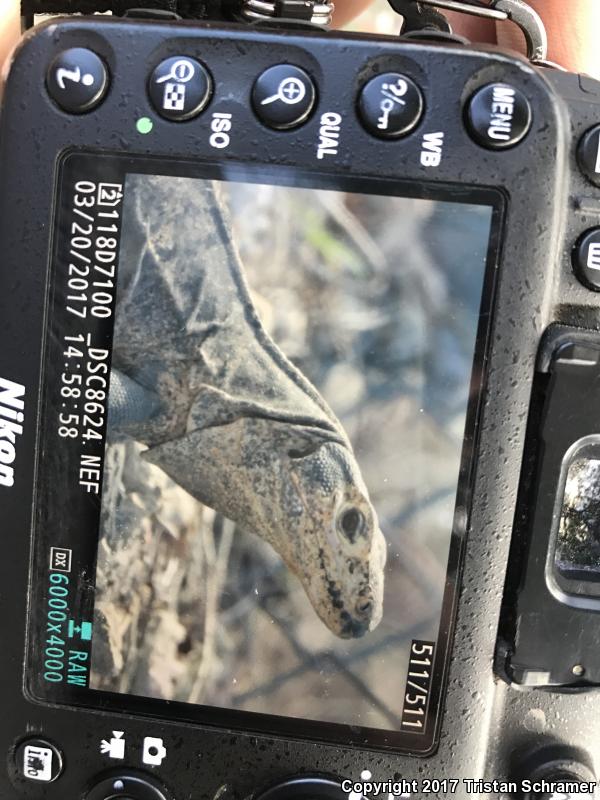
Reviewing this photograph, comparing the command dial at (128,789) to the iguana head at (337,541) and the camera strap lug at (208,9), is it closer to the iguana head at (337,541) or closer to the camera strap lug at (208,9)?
the iguana head at (337,541)

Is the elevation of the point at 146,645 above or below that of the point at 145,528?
below

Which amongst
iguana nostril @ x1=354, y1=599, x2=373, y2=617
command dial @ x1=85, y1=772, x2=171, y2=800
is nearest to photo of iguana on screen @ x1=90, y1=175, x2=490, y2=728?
iguana nostril @ x1=354, y1=599, x2=373, y2=617

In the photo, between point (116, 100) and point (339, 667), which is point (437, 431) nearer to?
point (339, 667)

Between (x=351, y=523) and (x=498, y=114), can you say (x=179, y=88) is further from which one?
(x=351, y=523)

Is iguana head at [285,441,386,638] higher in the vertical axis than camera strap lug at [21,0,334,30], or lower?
lower

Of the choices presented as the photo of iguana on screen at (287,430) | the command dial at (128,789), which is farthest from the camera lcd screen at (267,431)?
the command dial at (128,789)

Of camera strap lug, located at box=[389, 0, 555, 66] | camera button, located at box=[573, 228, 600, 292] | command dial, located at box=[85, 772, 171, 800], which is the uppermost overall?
camera strap lug, located at box=[389, 0, 555, 66]

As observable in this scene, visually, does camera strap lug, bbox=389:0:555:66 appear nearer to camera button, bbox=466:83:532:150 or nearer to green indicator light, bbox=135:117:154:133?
camera button, bbox=466:83:532:150

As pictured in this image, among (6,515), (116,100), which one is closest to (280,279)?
(116,100)

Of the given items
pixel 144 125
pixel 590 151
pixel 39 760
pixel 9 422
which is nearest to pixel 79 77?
pixel 144 125
